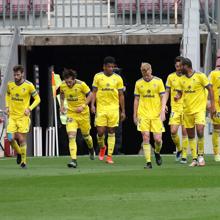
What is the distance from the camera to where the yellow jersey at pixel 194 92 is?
23.1 m

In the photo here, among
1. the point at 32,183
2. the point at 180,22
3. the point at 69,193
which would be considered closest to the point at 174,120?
the point at 32,183

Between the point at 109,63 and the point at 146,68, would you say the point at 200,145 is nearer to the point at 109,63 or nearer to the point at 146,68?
the point at 146,68

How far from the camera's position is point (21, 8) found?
37531 millimetres

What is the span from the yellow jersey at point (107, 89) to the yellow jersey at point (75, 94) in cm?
98

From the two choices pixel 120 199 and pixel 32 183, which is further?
pixel 32 183

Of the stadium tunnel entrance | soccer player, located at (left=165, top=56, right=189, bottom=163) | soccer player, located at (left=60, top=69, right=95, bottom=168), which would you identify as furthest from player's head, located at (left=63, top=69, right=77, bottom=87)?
the stadium tunnel entrance

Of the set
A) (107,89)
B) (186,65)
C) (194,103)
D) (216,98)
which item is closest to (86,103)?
(107,89)

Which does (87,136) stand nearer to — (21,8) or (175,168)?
(175,168)

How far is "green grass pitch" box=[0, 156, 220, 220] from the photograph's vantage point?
14.3 metres

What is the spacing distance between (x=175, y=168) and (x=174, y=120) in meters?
3.22

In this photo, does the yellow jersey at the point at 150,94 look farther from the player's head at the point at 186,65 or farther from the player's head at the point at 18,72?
the player's head at the point at 18,72

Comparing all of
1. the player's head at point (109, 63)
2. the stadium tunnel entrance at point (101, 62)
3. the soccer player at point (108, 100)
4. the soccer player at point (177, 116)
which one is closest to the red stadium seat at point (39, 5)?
the stadium tunnel entrance at point (101, 62)

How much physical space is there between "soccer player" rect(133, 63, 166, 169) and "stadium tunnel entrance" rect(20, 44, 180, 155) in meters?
14.5

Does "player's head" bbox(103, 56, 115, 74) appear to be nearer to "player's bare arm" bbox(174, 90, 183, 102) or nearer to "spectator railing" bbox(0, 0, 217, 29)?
"player's bare arm" bbox(174, 90, 183, 102)
